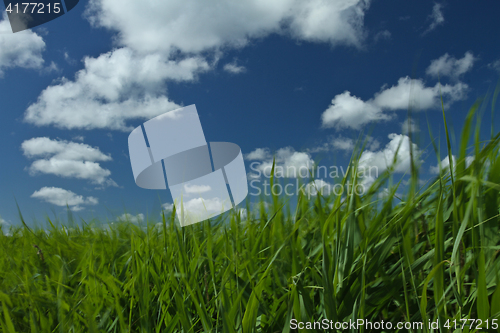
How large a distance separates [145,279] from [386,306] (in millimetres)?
1033

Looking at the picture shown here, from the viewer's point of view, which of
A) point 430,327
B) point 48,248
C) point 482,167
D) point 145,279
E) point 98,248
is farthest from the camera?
point 48,248

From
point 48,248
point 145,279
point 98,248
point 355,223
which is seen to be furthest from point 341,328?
point 48,248

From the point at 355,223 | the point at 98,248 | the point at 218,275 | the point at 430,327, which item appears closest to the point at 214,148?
the point at 98,248

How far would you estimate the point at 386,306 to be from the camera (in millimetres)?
1241

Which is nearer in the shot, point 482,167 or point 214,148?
point 482,167

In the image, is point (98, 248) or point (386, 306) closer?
point (386, 306)

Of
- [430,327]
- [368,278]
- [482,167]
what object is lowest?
[430,327]

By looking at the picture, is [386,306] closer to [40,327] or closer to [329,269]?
[329,269]

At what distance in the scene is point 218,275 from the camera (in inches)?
62.3

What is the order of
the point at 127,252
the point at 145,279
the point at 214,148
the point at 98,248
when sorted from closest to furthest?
the point at 145,279 → the point at 127,252 → the point at 98,248 → the point at 214,148

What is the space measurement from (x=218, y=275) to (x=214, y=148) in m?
2.37

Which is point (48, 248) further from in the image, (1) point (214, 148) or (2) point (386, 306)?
(2) point (386, 306)

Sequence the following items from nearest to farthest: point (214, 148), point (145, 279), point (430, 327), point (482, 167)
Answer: point (430, 327), point (482, 167), point (145, 279), point (214, 148)

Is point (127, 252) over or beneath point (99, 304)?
over
